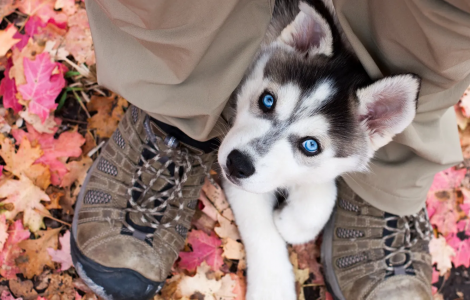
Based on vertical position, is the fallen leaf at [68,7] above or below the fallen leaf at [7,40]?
above

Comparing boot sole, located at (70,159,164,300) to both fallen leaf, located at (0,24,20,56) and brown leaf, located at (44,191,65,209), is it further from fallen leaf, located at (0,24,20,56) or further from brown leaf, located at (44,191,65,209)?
fallen leaf, located at (0,24,20,56)

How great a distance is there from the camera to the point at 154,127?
2252 millimetres

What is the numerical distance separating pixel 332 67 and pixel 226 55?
Answer: 53cm

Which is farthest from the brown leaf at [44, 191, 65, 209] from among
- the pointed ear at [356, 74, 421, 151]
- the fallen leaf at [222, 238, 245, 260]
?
the pointed ear at [356, 74, 421, 151]

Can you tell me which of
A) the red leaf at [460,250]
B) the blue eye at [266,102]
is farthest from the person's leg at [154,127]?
the red leaf at [460,250]

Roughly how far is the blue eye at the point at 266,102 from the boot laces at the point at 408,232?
3.70 feet

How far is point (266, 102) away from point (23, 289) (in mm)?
1872

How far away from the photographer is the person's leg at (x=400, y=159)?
1396 mm

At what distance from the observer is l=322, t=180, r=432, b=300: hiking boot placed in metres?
2.41

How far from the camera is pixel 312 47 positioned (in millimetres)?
1987

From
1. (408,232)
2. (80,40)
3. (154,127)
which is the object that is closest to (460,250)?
(408,232)

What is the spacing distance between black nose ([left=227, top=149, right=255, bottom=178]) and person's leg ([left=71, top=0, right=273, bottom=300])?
0.21 m

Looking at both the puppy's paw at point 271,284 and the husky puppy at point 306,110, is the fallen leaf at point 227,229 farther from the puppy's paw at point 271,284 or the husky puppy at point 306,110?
the husky puppy at point 306,110

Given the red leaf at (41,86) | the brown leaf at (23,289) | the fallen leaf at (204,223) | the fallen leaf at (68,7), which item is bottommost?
the brown leaf at (23,289)
